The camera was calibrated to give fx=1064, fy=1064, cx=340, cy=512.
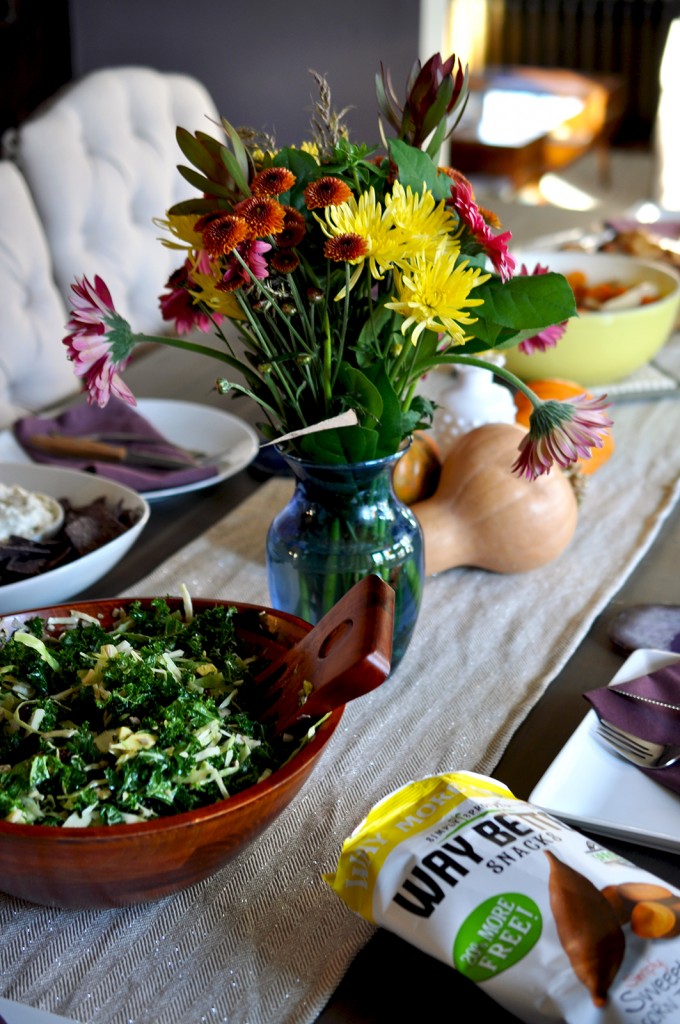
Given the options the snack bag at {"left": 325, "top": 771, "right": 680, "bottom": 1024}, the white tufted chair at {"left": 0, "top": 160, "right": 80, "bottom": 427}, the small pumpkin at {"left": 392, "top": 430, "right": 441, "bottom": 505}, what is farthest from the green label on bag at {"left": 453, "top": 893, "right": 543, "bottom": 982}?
the white tufted chair at {"left": 0, "top": 160, "right": 80, "bottom": 427}

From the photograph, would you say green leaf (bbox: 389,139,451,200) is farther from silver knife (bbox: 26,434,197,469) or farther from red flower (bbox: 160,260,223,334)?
silver knife (bbox: 26,434,197,469)

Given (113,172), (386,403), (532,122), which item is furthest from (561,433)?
(532,122)

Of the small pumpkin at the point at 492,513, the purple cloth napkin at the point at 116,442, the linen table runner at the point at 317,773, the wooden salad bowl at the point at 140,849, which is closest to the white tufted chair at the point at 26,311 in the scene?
the purple cloth napkin at the point at 116,442

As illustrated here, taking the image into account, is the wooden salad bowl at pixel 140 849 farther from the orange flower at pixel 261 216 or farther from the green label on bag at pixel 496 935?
the orange flower at pixel 261 216

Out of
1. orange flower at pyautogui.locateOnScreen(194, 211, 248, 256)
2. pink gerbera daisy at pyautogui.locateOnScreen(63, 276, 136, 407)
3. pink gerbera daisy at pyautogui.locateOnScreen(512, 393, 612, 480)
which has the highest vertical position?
orange flower at pyautogui.locateOnScreen(194, 211, 248, 256)

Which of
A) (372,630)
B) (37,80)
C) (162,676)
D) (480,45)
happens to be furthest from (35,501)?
(480,45)

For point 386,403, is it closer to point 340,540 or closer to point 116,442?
point 340,540

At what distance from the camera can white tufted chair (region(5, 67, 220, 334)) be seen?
6.40 ft

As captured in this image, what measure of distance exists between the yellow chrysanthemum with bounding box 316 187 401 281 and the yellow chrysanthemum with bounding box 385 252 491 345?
0.06 feet

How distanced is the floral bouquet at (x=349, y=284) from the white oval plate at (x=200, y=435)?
418 millimetres

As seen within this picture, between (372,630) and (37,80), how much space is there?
121 inches

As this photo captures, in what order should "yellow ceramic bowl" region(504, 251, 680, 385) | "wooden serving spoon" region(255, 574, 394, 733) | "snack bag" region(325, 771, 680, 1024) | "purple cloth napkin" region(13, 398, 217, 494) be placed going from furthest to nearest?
"yellow ceramic bowl" region(504, 251, 680, 385)
"purple cloth napkin" region(13, 398, 217, 494)
"wooden serving spoon" region(255, 574, 394, 733)
"snack bag" region(325, 771, 680, 1024)

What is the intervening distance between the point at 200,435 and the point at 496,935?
901 mm

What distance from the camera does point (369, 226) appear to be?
0.71m
